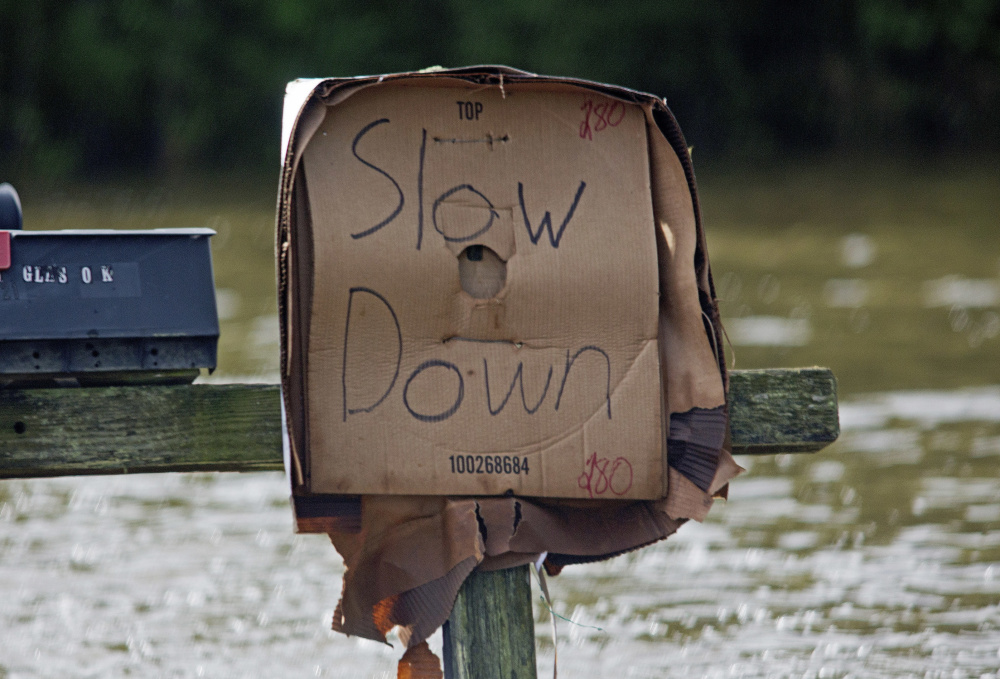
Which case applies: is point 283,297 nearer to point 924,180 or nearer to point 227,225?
point 227,225

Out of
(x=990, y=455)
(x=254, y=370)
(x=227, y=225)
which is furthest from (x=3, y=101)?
(x=990, y=455)

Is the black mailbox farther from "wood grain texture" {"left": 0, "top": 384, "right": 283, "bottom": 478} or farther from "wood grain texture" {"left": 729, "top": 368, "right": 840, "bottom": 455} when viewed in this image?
"wood grain texture" {"left": 729, "top": 368, "right": 840, "bottom": 455}

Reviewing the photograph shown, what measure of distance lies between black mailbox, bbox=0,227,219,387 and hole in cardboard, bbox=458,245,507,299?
41cm

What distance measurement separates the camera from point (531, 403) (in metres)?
2.02

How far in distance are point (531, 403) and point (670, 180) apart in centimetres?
43

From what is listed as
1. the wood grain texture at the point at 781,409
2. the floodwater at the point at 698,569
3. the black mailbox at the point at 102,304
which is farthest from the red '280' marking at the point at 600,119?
the floodwater at the point at 698,569

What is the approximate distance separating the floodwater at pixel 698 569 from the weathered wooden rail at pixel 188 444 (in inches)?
57.3

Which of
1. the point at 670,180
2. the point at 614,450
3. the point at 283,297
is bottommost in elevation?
the point at 614,450

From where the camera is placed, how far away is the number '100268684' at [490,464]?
2.00 meters

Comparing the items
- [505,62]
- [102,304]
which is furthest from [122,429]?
[505,62]

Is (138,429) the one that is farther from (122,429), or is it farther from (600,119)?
(600,119)

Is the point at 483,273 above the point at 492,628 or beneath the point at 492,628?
above

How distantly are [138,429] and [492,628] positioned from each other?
657mm

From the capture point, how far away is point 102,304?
200cm
